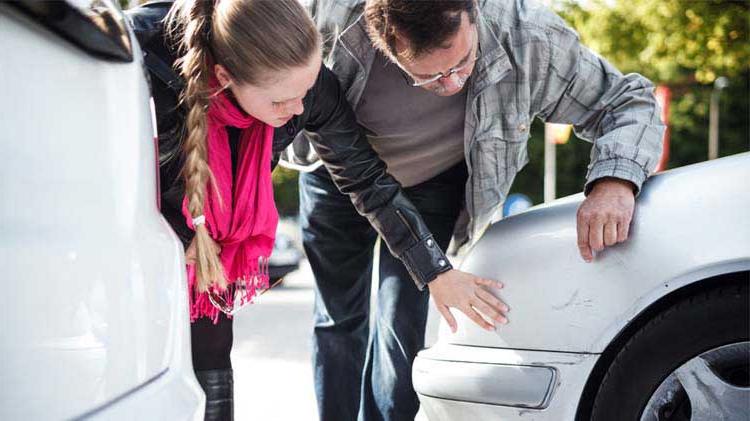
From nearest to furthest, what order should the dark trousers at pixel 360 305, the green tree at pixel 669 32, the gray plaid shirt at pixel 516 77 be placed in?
the gray plaid shirt at pixel 516 77
the dark trousers at pixel 360 305
the green tree at pixel 669 32

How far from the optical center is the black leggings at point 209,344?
2449 millimetres

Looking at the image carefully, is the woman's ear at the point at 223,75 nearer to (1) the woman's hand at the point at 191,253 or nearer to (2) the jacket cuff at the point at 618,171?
(1) the woman's hand at the point at 191,253

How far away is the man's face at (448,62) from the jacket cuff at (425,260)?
1.39ft

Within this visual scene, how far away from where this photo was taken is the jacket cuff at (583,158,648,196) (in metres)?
2.22

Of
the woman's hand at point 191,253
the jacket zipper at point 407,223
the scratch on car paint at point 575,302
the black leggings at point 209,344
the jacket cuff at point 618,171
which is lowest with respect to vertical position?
the black leggings at point 209,344

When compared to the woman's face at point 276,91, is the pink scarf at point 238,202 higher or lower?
lower

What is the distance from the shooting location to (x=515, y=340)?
2.10 meters

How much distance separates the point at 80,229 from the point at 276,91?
0.86 metres

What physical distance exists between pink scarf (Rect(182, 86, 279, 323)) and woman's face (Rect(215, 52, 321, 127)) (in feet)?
0.16

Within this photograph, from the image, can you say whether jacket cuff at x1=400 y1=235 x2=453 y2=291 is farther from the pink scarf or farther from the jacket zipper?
the pink scarf

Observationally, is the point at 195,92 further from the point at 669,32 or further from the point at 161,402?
the point at 669,32

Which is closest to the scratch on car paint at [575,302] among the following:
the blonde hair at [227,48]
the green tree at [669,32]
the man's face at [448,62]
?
the man's face at [448,62]

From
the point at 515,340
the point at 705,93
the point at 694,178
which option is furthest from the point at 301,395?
the point at 705,93

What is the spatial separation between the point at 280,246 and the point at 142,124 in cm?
1606
